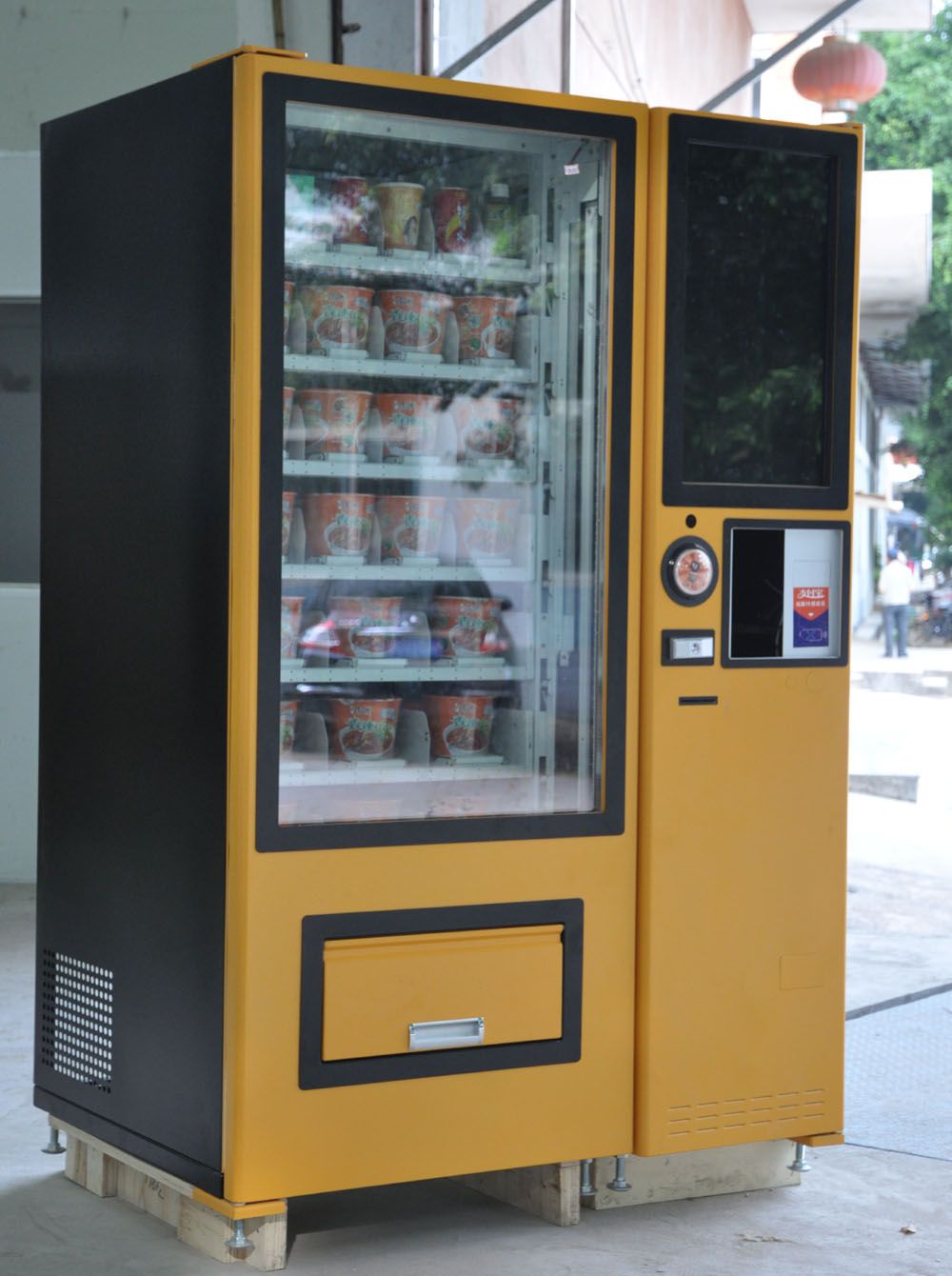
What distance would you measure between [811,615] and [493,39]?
11.0ft

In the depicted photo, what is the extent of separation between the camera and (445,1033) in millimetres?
2717

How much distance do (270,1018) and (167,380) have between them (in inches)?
43.5

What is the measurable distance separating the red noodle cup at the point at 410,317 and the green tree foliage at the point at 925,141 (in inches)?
820

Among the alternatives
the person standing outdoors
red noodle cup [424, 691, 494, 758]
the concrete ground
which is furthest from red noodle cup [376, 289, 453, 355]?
the person standing outdoors

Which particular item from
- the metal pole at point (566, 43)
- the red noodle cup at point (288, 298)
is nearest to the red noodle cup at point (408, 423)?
the red noodle cup at point (288, 298)

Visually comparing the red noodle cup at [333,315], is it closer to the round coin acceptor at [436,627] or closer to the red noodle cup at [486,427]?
the round coin acceptor at [436,627]

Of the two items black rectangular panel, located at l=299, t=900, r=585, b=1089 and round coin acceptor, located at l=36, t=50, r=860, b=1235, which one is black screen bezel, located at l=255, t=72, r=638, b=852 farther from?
black rectangular panel, located at l=299, t=900, r=585, b=1089

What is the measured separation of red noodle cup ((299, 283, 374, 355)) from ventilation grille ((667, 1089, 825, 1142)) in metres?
1.54

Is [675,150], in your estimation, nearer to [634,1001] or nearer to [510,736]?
[510,736]

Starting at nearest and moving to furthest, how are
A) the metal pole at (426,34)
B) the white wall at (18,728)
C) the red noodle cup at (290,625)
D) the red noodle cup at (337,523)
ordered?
the red noodle cup at (290,625) < the red noodle cup at (337,523) < the metal pole at (426,34) < the white wall at (18,728)

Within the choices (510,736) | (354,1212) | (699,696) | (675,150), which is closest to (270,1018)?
(354,1212)

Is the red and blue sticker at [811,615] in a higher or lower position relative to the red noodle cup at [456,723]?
higher

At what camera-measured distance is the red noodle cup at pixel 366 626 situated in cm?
286

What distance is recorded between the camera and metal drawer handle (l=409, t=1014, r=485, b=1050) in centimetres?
270
